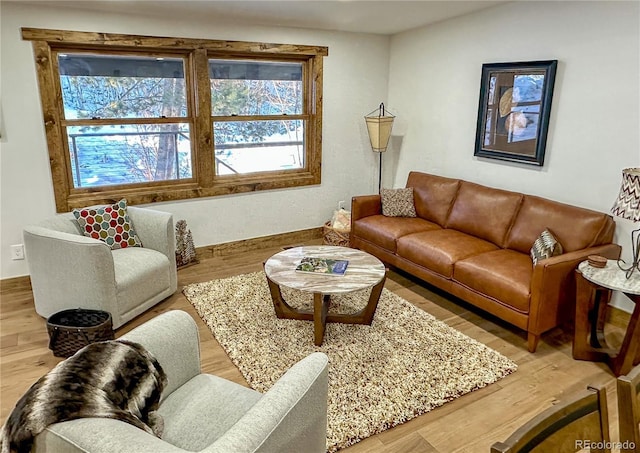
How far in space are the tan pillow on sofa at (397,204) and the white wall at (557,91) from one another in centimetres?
53

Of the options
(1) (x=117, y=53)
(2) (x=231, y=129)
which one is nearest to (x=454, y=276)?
(2) (x=231, y=129)

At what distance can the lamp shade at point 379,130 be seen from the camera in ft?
15.6

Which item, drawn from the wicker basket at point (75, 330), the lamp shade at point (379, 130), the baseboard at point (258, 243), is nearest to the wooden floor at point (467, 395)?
the wicker basket at point (75, 330)

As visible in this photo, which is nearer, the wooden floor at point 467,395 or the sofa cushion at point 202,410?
the sofa cushion at point 202,410

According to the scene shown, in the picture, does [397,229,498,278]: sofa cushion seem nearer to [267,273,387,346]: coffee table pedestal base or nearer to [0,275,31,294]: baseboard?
[267,273,387,346]: coffee table pedestal base

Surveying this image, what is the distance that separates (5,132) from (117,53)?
111 centimetres

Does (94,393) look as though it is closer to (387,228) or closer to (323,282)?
(323,282)

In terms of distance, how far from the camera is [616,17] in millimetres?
3025

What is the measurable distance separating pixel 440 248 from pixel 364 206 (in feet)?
3.48

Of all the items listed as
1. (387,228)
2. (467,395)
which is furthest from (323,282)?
(387,228)

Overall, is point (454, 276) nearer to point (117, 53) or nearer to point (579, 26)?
point (579, 26)

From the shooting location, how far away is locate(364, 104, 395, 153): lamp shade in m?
4.75

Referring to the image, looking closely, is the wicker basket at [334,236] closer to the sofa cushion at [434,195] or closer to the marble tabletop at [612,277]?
the sofa cushion at [434,195]

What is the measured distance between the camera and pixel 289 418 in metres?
1.35
